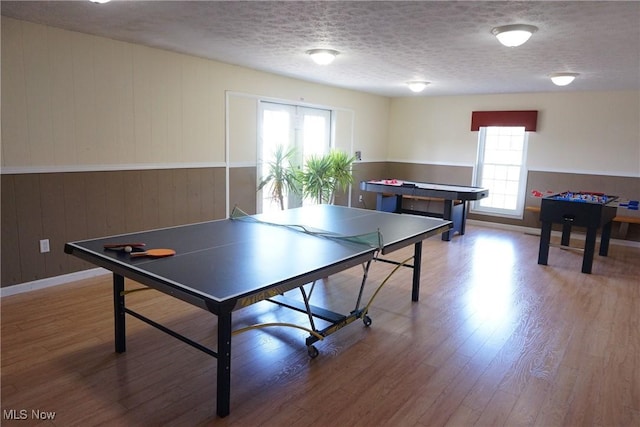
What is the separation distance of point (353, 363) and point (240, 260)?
1020 mm

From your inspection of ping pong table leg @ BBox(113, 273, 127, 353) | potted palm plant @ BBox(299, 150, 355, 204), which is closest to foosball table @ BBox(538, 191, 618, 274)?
potted palm plant @ BBox(299, 150, 355, 204)

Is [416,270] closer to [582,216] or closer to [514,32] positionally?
[514,32]

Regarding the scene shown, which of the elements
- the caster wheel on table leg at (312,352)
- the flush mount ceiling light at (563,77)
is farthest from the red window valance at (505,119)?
the caster wheel on table leg at (312,352)

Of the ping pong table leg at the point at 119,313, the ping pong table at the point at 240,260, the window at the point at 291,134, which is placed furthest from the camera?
the window at the point at 291,134

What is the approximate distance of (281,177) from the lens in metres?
6.17

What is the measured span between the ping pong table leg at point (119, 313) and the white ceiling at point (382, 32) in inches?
76.1

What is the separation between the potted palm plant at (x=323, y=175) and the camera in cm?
635

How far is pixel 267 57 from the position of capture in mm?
4836

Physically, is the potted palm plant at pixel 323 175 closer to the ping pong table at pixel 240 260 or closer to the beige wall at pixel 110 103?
the beige wall at pixel 110 103

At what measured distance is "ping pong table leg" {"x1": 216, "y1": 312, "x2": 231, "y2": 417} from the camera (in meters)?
2.06

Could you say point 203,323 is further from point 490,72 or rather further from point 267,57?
point 490,72

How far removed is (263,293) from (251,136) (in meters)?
4.12

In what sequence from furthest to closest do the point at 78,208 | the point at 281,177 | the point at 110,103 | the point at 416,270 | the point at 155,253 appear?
1. the point at 281,177
2. the point at 110,103
3. the point at 78,208
4. the point at 416,270
5. the point at 155,253

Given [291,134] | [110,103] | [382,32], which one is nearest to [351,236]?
[382,32]
